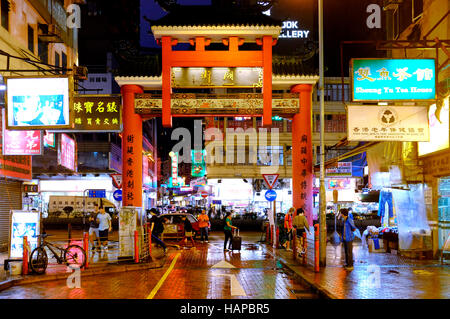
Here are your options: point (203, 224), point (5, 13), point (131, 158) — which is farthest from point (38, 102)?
point (203, 224)

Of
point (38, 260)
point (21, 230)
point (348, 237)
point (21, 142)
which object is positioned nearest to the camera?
point (38, 260)

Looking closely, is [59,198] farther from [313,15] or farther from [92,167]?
[313,15]

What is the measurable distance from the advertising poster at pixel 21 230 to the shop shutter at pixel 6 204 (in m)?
5.75

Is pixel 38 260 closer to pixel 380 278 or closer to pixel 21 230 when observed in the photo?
pixel 21 230

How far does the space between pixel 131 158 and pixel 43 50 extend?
24.0 feet

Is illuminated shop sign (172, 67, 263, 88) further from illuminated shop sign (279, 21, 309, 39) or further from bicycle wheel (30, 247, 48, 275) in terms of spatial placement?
illuminated shop sign (279, 21, 309, 39)

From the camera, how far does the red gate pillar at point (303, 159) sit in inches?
850

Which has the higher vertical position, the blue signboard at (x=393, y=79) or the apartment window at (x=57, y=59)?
the apartment window at (x=57, y=59)

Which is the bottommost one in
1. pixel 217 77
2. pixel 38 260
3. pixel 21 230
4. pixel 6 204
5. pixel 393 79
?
pixel 38 260

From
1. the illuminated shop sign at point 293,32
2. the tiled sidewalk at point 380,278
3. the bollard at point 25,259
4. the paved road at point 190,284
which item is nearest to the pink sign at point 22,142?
the bollard at point 25,259

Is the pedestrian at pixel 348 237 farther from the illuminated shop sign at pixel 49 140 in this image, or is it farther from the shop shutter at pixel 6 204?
the shop shutter at pixel 6 204

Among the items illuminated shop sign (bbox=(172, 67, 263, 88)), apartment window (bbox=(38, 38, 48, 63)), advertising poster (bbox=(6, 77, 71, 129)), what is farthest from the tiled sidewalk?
apartment window (bbox=(38, 38, 48, 63))

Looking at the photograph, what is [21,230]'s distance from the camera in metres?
14.6

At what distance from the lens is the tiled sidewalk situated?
1060 cm
